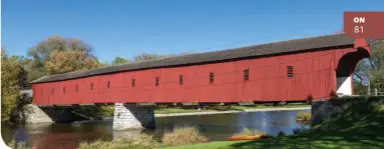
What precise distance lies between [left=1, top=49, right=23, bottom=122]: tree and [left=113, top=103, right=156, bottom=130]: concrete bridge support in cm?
1031

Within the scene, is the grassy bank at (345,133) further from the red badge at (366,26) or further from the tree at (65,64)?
the tree at (65,64)

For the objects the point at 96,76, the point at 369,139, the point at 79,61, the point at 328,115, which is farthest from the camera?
the point at 79,61

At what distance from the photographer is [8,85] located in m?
35.5

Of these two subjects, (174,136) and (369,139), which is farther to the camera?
(174,136)

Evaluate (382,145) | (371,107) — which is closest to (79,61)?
(371,107)

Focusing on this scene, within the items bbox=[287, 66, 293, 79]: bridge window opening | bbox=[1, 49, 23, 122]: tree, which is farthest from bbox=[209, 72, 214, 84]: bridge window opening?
bbox=[1, 49, 23, 122]: tree

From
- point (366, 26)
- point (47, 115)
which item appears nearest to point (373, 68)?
point (366, 26)

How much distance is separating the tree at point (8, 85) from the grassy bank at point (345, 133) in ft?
88.9

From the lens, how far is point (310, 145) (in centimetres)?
927

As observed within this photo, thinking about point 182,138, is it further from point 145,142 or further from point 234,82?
point 234,82

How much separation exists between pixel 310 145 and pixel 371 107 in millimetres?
6697

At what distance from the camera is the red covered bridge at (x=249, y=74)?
18328 millimetres

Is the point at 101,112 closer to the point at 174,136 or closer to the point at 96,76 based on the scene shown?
the point at 96,76

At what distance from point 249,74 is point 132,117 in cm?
1247
